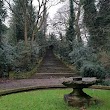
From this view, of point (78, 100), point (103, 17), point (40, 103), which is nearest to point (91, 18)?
point (103, 17)

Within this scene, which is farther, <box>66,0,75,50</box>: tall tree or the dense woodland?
<box>66,0,75,50</box>: tall tree

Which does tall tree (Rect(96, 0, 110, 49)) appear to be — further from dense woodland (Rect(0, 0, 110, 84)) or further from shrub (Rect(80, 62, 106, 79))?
shrub (Rect(80, 62, 106, 79))

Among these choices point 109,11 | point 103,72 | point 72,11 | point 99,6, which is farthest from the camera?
point 72,11

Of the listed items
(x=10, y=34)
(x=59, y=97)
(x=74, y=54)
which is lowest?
(x=59, y=97)

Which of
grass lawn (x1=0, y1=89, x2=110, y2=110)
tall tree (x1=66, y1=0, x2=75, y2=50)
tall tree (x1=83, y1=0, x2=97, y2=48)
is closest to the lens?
grass lawn (x1=0, y1=89, x2=110, y2=110)

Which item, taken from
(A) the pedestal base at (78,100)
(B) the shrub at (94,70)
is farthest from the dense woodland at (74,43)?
(A) the pedestal base at (78,100)

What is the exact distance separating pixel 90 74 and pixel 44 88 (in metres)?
6.26

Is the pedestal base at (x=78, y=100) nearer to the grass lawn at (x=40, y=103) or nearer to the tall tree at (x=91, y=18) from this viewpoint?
the grass lawn at (x=40, y=103)

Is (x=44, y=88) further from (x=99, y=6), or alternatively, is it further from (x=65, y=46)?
(x=65, y=46)

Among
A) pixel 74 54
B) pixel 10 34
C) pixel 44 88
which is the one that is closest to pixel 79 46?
pixel 74 54

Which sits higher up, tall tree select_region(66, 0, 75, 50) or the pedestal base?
tall tree select_region(66, 0, 75, 50)

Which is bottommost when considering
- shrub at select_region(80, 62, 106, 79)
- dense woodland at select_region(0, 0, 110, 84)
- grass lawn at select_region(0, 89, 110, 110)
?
grass lawn at select_region(0, 89, 110, 110)

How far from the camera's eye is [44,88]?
40.6 ft

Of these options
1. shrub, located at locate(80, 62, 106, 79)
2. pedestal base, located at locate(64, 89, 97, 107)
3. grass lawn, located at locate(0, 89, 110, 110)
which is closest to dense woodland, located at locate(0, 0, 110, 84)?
shrub, located at locate(80, 62, 106, 79)
